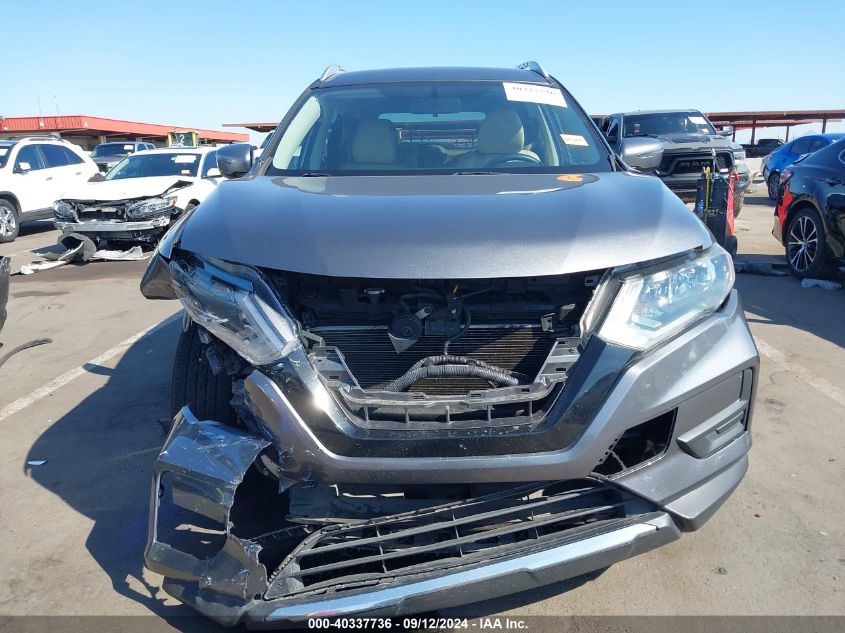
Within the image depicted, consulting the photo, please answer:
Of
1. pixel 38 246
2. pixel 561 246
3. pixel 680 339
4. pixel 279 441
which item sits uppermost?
pixel 561 246

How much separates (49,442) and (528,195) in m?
3.00

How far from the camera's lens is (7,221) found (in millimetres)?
12289

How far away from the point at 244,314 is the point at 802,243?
275 inches

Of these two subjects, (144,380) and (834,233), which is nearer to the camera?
(144,380)

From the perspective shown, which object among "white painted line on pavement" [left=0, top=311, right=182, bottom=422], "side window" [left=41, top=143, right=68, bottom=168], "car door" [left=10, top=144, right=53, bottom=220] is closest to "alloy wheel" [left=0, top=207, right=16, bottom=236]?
"car door" [left=10, top=144, right=53, bottom=220]

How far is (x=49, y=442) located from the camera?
372cm

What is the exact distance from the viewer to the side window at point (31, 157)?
12.7 m

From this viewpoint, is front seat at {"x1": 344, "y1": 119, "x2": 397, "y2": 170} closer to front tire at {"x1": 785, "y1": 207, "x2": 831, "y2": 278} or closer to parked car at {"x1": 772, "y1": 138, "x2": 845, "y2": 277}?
parked car at {"x1": 772, "y1": 138, "x2": 845, "y2": 277}

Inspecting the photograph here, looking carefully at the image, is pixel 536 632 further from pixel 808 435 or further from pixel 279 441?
pixel 808 435

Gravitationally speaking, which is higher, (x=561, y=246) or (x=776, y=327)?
(x=561, y=246)

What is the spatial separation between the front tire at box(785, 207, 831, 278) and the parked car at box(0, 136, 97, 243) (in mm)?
12337

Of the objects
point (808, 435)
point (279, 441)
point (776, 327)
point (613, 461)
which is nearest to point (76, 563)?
point (279, 441)

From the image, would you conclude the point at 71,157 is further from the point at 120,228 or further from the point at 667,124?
the point at 667,124

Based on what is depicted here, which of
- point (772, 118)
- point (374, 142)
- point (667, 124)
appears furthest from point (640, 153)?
point (772, 118)
